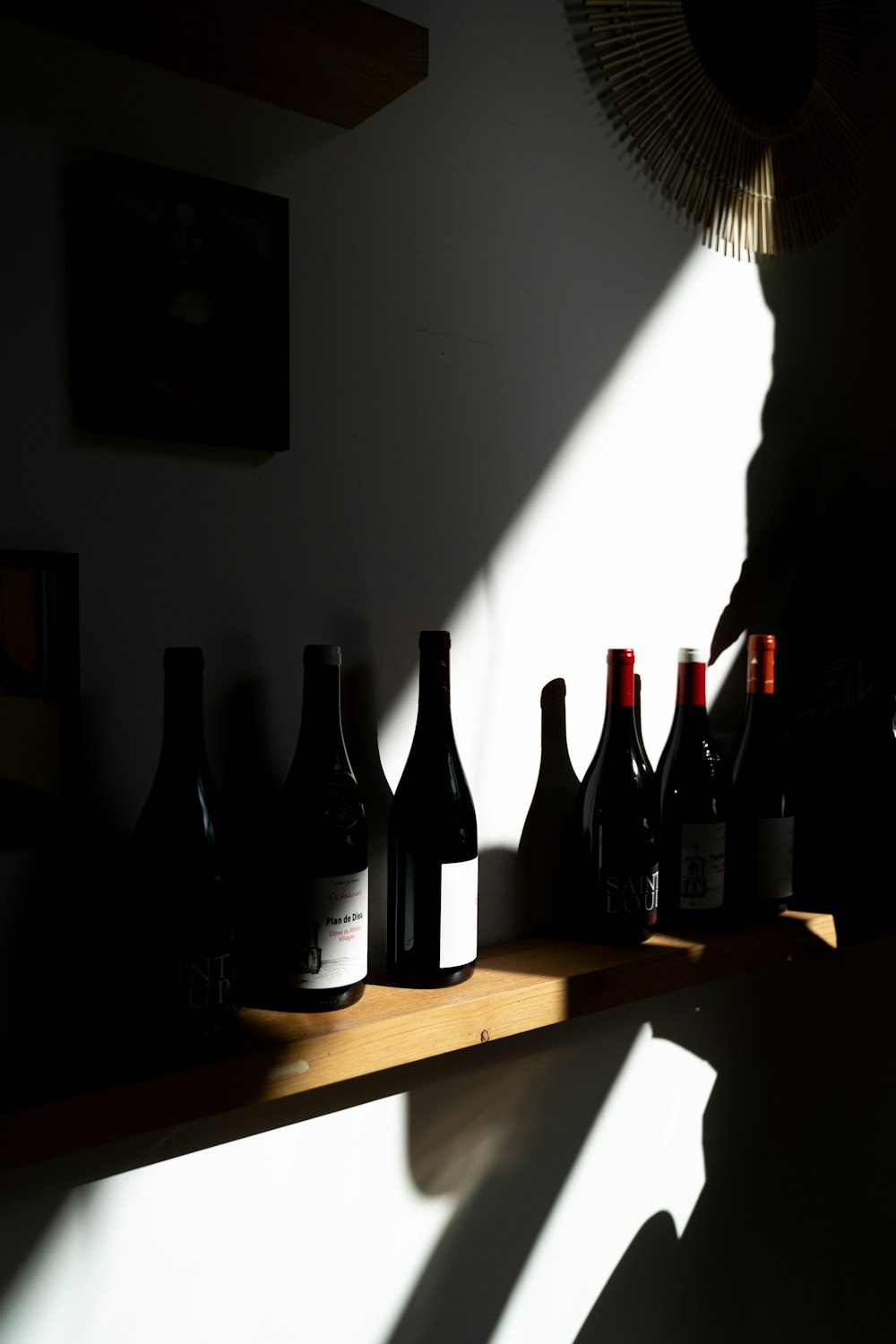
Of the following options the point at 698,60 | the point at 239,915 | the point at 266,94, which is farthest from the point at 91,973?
the point at 698,60

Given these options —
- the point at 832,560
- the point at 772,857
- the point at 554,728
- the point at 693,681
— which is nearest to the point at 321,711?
the point at 554,728

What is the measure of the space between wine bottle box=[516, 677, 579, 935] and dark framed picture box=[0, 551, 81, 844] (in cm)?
51

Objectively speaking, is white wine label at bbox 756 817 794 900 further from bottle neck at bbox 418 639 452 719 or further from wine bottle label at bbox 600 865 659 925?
bottle neck at bbox 418 639 452 719

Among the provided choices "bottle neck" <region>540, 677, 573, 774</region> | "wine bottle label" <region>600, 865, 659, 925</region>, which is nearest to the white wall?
"bottle neck" <region>540, 677, 573, 774</region>

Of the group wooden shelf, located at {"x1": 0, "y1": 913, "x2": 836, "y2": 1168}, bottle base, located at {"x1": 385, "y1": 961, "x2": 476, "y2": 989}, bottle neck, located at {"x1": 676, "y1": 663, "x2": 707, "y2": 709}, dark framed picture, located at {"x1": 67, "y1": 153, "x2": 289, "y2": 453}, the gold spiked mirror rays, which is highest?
the gold spiked mirror rays

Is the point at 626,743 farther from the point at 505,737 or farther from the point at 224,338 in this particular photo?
the point at 224,338

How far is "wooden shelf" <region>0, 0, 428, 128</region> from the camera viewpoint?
684 mm

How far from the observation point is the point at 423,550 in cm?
102

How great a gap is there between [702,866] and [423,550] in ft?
1.52

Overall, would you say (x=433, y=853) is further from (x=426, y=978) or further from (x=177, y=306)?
(x=177, y=306)

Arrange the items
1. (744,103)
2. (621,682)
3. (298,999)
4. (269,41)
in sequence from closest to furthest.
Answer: (269,41) → (298,999) → (621,682) → (744,103)

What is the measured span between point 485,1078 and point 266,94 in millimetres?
970

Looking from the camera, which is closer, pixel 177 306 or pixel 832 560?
pixel 177 306

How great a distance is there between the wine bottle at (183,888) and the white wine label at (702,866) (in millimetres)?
531
